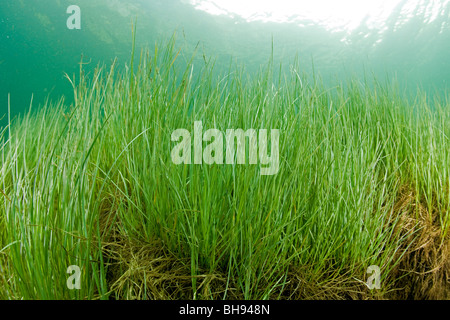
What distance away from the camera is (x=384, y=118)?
157cm

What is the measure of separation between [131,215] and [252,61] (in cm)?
2555

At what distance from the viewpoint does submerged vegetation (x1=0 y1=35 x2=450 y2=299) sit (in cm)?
79

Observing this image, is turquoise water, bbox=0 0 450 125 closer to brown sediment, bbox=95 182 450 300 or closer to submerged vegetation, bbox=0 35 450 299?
submerged vegetation, bbox=0 35 450 299

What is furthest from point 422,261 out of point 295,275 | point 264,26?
point 264,26

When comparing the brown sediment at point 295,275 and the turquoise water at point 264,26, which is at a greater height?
the turquoise water at point 264,26

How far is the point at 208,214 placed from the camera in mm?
833

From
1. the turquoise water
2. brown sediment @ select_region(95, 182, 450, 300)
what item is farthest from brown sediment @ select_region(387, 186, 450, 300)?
the turquoise water

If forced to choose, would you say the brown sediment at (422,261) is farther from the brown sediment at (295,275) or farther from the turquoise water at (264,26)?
the turquoise water at (264,26)

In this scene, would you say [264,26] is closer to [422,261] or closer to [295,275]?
[422,261]

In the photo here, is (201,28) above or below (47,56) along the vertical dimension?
below

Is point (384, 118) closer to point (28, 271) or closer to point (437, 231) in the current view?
point (437, 231)

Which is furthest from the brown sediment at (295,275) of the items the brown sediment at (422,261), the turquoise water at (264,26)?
the turquoise water at (264,26)

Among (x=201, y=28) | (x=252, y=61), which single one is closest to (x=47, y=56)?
(x=201, y=28)

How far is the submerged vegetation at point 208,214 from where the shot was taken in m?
0.79
